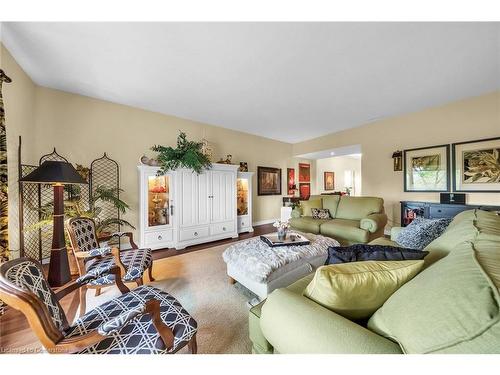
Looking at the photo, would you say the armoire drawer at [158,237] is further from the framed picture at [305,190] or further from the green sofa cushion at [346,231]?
the framed picture at [305,190]

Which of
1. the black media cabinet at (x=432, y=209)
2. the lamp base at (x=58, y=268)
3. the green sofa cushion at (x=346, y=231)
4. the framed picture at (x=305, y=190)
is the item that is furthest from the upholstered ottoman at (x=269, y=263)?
the framed picture at (x=305, y=190)

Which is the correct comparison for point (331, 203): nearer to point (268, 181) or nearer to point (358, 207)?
point (358, 207)

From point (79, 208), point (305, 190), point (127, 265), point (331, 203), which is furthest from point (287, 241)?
point (305, 190)

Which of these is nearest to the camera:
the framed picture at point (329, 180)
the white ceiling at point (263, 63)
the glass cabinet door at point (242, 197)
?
the white ceiling at point (263, 63)

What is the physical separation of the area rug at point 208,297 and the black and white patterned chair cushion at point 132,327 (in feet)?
1.60

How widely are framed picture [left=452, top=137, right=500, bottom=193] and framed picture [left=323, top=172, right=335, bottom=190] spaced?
3.99 meters

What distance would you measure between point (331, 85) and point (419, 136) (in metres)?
2.46

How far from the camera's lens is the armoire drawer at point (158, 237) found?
337cm

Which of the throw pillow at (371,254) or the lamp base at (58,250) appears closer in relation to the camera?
the throw pillow at (371,254)

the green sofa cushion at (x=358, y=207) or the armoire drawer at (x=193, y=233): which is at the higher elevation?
the green sofa cushion at (x=358, y=207)

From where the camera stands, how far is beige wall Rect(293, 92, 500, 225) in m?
3.23

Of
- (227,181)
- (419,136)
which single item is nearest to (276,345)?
(227,181)

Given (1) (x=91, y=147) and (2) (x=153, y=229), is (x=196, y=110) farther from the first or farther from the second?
(2) (x=153, y=229)
